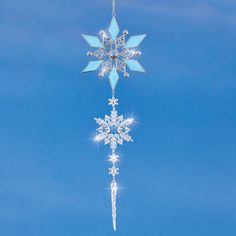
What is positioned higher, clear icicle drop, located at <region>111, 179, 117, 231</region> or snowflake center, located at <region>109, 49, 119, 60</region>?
snowflake center, located at <region>109, 49, 119, 60</region>

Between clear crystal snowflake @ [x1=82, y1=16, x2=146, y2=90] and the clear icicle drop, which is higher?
clear crystal snowflake @ [x1=82, y1=16, x2=146, y2=90]

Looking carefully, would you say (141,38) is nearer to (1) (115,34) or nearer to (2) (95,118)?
(1) (115,34)

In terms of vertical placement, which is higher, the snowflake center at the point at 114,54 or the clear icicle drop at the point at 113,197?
the snowflake center at the point at 114,54

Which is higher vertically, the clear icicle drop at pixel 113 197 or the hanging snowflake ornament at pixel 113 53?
the hanging snowflake ornament at pixel 113 53

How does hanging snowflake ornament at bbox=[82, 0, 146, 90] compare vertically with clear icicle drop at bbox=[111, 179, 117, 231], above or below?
above

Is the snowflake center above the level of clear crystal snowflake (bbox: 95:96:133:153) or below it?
above

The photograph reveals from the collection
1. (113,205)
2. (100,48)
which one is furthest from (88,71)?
(113,205)

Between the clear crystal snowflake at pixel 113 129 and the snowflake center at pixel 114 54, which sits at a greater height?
the snowflake center at pixel 114 54

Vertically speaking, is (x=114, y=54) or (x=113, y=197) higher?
(x=114, y=54)
